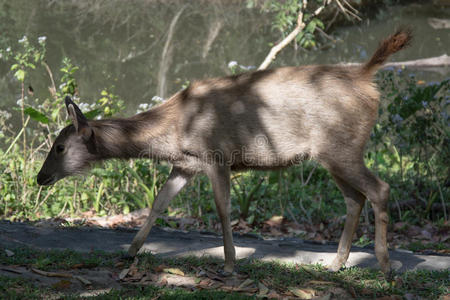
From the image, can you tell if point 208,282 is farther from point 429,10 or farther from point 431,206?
point 429,10

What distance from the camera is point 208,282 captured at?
4602mm

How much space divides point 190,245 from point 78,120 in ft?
5.62

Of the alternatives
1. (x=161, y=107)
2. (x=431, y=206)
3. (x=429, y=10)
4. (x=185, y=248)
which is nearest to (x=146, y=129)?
(x=161, y=107)

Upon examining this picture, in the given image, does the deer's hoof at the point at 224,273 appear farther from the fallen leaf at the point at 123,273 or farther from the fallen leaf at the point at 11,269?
the fallen leaf at the point at 11,269

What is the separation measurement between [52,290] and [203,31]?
14.2 m

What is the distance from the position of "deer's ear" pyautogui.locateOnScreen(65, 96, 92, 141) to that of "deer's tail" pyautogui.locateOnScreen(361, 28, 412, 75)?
2.46 metres

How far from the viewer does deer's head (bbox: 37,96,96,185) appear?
16.6 feet

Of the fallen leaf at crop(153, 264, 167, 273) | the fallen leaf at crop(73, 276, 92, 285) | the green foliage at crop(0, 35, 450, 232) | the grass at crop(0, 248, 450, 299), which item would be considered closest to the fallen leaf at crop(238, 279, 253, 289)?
the grass at crop(0, 248, 450, 299)

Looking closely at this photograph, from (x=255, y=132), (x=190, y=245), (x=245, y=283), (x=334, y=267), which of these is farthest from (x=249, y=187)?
(x=245, y=283)

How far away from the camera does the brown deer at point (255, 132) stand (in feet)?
16.1

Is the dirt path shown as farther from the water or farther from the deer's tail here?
the water

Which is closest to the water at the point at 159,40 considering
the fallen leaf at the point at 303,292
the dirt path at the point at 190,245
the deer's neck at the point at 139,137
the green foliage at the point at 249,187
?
the green foliage at the point at 249,187

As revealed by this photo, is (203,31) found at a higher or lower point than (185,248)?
higher

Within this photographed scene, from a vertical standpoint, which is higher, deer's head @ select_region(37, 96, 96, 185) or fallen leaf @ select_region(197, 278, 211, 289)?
deer's head @ select_region(37, 96, 96, 185)
